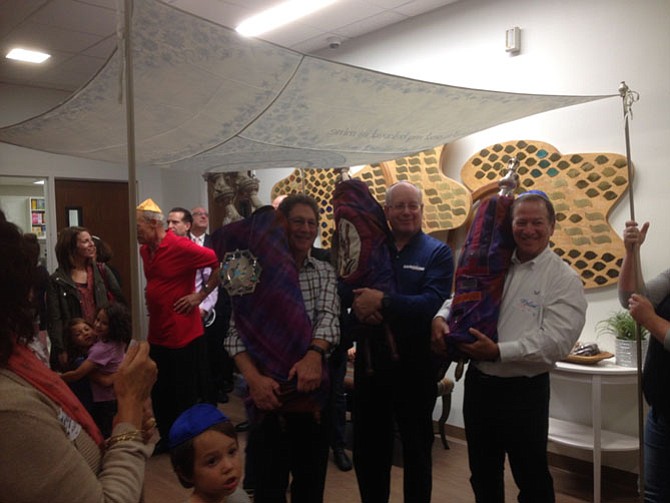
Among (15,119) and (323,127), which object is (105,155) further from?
(15,119)

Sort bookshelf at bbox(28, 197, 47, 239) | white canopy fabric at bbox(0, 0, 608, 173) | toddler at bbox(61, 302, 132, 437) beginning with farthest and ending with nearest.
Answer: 1. bookshelf at bbox(28, 197, 47, 239)
2. toddler at bbox(61, 302, 132, 437)
3. white canopy fabric at bbox(0, 0, 608, 173)

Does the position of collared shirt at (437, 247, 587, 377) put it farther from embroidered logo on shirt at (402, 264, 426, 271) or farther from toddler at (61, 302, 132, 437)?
toddler at (61, 302, 132, 437)

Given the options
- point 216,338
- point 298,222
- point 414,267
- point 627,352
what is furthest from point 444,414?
point 298,222

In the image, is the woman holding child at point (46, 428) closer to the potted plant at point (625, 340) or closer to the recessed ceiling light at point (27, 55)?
the potted plant at point (625, 340)

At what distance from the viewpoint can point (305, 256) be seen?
1971 mm

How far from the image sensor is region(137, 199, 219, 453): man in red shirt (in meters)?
3.20

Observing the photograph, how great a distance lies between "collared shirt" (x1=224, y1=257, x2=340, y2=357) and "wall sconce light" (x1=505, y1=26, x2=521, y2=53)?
7.08 feet

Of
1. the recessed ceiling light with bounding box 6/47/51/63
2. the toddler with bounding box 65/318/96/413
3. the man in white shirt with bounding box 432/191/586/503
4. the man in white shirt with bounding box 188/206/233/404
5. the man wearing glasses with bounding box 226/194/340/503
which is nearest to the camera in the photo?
the man wearing glasses with bounding box 226/194/340/503

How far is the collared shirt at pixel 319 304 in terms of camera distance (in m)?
1.86

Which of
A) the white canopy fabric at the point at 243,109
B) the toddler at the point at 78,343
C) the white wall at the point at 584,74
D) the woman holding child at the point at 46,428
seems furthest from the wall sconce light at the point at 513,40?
the woman holding child at the point at 46,428

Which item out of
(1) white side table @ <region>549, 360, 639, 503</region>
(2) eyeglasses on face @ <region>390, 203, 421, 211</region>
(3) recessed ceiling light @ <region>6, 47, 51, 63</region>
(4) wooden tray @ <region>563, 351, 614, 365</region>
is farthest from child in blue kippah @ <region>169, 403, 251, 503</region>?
(3) recessed ceiling light @ <region>6, 47, 51, 63</region>

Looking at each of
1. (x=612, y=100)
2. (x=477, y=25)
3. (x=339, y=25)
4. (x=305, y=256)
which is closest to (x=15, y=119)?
(x=339, y=25)

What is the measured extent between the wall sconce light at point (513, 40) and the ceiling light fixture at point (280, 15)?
44.1 inches

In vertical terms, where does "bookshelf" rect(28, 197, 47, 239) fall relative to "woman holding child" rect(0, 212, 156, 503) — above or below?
above
